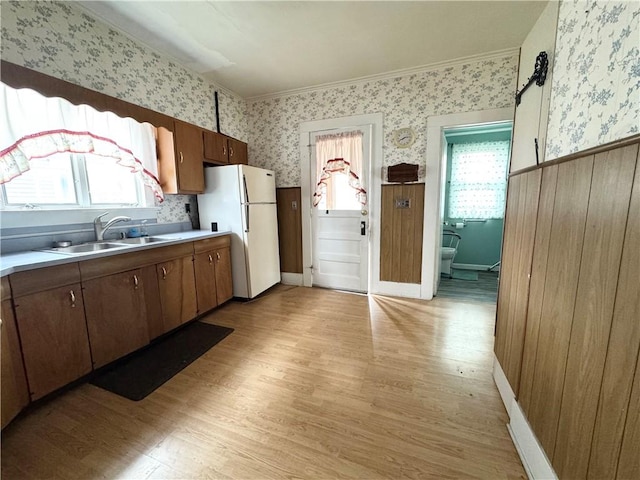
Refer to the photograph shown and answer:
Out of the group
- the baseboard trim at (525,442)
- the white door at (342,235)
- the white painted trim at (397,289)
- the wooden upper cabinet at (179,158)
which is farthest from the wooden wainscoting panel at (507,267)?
the wooden upper cabinet at (179,158)

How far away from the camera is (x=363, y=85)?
3197mm

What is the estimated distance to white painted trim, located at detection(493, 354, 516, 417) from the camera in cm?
149

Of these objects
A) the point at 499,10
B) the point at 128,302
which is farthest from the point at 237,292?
the point at 499,10

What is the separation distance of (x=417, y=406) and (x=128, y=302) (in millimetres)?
2203

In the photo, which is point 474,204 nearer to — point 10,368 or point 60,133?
point 60,133

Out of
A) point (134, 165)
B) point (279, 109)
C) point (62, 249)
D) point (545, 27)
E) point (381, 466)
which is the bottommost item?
point (381, 466)

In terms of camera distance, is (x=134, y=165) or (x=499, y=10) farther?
(x=134, y=165)

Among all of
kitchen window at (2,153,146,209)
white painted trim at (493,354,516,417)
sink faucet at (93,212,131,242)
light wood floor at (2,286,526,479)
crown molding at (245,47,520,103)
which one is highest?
crown molding at (245,47,520,103)

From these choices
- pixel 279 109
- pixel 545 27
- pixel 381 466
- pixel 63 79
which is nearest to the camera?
pixel 381 466

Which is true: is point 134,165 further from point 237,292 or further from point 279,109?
point 279,109

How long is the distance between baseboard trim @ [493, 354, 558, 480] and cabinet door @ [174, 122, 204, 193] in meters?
3.16

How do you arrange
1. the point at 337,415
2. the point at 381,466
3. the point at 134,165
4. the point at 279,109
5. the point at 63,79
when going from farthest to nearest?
the point at 279,109 → the point at 134,165 → the point at 63,79 → the point at 337,415 → the point at 381,466

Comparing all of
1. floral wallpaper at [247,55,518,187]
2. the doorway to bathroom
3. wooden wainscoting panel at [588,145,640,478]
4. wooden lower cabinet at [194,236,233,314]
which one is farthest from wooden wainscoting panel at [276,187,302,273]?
wooden wainscoting panel at [588,145,640,478]

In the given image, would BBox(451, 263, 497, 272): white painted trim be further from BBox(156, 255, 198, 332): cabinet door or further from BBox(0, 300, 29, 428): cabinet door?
BBox(0, 300, 29, 428): cabinet door
